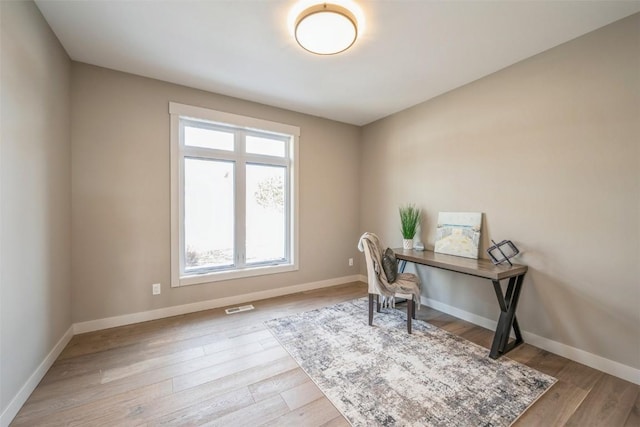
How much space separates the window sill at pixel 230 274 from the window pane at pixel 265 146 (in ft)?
5.31

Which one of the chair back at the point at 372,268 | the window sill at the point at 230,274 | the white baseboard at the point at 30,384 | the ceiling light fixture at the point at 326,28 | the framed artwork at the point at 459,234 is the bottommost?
the white baseboard at the point at 30,384

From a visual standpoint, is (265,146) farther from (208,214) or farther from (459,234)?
(459,234)

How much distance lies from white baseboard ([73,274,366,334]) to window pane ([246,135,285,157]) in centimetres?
195

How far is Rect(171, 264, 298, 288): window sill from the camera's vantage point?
10.0 ft

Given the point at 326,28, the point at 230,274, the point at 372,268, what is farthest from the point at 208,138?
the point at 372,268

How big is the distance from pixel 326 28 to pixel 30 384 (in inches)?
125

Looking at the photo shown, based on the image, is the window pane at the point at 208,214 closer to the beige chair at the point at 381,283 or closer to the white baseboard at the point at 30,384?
the white baseboard at the point at 30,384

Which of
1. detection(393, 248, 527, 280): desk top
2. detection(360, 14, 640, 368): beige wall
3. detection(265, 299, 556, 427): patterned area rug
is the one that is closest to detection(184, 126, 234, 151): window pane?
detection(265, 299, 556, 427): patterned area rug

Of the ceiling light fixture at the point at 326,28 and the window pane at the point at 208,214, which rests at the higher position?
the ceiling light fixture at the point at 326,28

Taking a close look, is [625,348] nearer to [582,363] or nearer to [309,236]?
[582,363]

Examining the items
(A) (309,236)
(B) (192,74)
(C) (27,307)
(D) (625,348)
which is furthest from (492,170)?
(C) (27,307)

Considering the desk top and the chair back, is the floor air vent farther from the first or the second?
the desk top

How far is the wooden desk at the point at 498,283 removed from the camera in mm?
2197

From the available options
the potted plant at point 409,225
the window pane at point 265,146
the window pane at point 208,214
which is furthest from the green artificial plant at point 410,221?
the window pane at point 208,214
